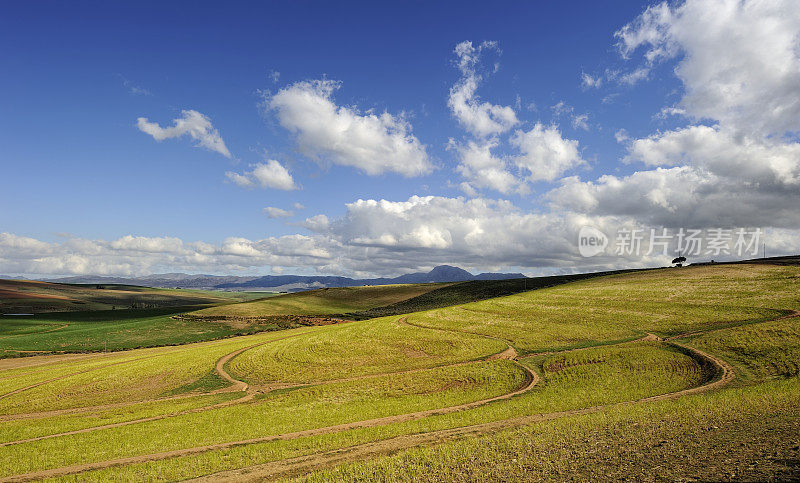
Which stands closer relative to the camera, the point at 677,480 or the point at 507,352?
the point at 677,480

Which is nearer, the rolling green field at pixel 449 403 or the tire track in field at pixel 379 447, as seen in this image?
the rolling green field at pixel 449 403

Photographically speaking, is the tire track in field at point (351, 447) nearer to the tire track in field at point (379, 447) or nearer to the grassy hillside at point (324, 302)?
the tire track in field at point (379, 447)

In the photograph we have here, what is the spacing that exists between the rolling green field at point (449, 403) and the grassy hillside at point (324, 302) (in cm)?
4376

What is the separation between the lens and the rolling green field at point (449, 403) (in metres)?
16.4

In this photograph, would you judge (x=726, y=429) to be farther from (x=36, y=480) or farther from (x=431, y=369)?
(x=36, y=480)

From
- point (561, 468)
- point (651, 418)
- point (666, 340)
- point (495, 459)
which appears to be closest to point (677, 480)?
point (561, 468)

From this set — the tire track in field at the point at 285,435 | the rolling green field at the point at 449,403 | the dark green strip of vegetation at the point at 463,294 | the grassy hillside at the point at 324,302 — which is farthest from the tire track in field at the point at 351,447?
the grassy hillside at the point at 324,302

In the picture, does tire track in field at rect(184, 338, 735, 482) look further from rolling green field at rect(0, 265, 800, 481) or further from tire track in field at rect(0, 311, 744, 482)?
rolling green field at rect(0, 265, 800, 481)

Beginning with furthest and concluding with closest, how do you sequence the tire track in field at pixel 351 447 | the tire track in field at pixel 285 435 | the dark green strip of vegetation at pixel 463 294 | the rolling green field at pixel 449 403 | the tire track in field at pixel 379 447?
the dark green strip of vegetation at pixel 463 294 → the tire track in field at pixel 285 435 → the tire track in field at pixel 351 447 → the tire track in field at pixel 379 447 → the rolling green field at pixel 449 403

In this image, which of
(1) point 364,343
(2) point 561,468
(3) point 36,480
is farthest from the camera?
(1) point 364,343

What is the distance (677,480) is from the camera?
12.7 metres

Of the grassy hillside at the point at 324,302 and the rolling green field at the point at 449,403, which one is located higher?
the rolling green field at the point at 449,403

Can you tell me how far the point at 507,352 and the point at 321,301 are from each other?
103 metres

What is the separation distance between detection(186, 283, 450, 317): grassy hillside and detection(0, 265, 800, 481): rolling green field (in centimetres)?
4376
